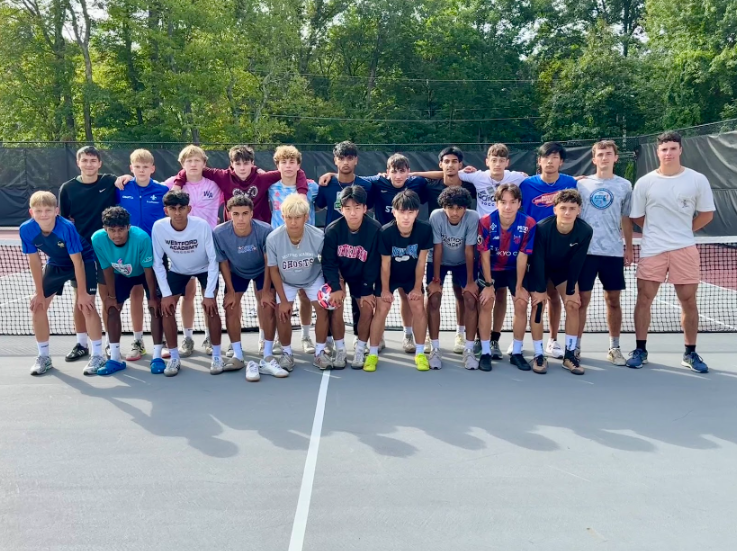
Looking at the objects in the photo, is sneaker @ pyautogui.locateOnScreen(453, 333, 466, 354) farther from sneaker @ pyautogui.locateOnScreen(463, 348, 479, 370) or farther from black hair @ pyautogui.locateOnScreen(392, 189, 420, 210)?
black hair @ pyautogui.locateOnScreen(392, 189, 420, 210)

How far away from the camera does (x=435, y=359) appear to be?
4.13 meters

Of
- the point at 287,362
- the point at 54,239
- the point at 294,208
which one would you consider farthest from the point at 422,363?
the point at 54,239

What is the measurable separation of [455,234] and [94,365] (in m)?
2.64

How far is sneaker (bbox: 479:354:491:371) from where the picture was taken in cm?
405

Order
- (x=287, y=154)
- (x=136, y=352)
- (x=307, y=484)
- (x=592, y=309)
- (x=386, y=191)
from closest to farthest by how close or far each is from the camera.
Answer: (x=307, y=484), (x=136, y=352), (x=287, y=154), (x=386, y=191), (x=592, y=309)

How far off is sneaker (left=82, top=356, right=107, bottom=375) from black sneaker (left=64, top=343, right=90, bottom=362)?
31 cm

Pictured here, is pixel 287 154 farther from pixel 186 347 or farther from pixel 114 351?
pixel 114 351

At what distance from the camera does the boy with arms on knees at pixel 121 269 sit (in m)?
3.88

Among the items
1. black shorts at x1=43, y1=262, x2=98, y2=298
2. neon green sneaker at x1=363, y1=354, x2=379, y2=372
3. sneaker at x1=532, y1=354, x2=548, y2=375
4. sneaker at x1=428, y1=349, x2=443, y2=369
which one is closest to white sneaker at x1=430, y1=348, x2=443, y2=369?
sneaker at x1=428, y1=349, x2=443, y2=369

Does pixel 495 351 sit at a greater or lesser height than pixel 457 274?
lesser

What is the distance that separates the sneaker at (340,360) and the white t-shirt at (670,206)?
2254mm

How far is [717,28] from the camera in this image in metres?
16.5

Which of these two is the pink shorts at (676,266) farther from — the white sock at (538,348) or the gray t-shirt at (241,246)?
the gray t-shirt at (241,246)

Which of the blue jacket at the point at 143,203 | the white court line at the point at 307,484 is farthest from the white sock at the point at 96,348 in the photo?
the white court line at the point at 307,484
